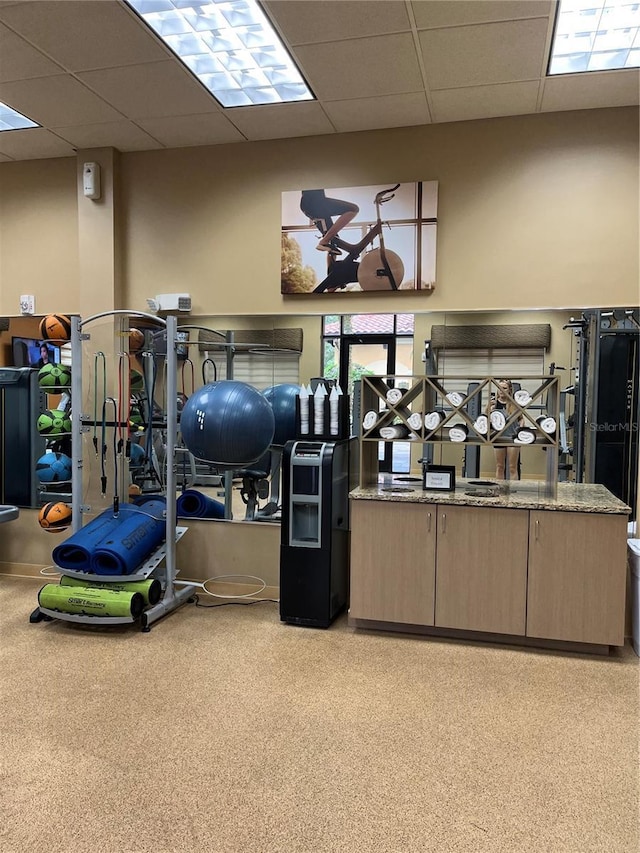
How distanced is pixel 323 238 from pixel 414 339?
3.37 ft

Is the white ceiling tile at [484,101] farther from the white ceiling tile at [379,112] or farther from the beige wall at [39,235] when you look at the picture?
the beige wall at [39,235]

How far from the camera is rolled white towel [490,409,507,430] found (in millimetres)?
4020

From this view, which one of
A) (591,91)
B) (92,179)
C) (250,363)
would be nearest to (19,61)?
(92,179)

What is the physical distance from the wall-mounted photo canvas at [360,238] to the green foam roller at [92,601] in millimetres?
2479

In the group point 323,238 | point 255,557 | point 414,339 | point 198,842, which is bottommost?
point 198,842

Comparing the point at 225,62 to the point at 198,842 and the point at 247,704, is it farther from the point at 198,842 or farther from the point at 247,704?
the point at 198,842

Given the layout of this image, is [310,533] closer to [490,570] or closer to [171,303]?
[490,570]

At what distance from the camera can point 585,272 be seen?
4.25 meters

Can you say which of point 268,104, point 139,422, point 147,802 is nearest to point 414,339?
point 268,104

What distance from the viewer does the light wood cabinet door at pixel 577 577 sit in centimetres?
366

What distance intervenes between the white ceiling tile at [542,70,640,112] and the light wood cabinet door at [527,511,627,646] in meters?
2.63

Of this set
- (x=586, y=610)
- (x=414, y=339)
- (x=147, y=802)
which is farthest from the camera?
(x=414, y=339)

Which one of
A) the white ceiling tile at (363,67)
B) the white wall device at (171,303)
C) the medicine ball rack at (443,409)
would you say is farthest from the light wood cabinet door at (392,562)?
the white ceiling tile at (363,67)

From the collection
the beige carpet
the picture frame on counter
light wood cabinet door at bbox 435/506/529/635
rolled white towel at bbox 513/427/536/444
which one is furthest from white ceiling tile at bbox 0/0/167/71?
the beige carpet
